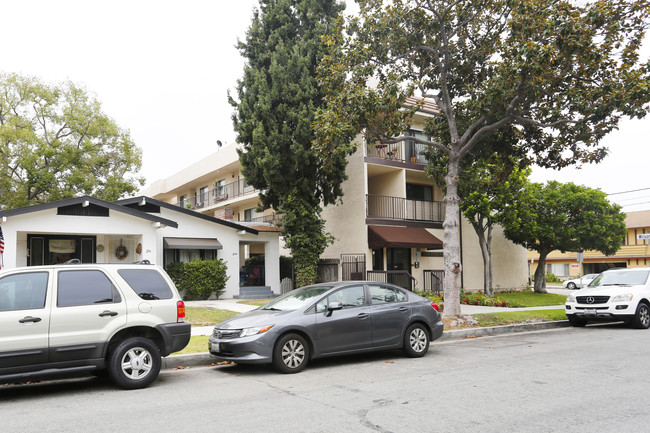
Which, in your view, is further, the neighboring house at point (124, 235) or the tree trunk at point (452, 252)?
the neighboring house at point (124, 235)

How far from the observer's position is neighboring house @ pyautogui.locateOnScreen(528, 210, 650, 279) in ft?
155

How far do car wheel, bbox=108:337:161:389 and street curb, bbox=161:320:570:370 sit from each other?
1.56m

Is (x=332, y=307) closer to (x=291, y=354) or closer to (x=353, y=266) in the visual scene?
(x=291, y=354)

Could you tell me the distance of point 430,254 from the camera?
24.6 m

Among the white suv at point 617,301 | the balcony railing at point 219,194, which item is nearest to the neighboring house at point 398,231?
the balcony railing at point 219,194

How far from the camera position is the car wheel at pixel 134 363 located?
23.2 feet

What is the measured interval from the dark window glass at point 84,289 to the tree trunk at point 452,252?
9.69 m

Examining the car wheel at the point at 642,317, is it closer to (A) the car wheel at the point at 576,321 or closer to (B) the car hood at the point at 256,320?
(A) the car wheel at the point at 576,321

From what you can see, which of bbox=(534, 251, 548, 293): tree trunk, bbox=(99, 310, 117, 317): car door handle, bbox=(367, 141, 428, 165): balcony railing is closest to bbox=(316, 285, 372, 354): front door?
bbox=(99, 310, 117, 317): car door handle

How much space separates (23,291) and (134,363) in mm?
1778

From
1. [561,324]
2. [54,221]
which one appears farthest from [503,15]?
[54,221]

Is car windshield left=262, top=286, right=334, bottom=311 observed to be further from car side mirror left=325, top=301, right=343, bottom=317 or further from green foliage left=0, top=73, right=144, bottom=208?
green foliage left=0, top=73, right=144, bottom=208

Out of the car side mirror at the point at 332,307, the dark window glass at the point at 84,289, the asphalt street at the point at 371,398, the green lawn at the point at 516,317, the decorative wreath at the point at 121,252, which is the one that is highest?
the decorative wreath at the point at 121,252

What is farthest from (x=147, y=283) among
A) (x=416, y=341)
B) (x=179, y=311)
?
(x=416, y=341)
